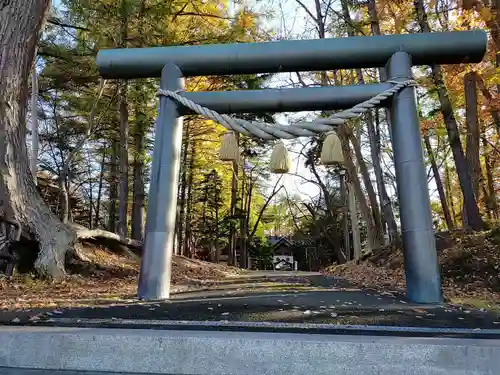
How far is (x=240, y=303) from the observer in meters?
3.42

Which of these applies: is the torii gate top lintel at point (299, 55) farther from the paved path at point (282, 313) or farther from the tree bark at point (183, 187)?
the tree bark at point (183, 187)

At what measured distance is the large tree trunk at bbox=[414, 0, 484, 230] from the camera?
7.48 meters

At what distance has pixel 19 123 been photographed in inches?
219

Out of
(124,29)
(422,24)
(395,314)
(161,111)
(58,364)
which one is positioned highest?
(124,29)

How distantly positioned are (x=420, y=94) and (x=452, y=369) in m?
10.4

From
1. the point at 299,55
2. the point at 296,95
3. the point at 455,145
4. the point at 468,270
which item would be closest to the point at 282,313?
the point at 296,95

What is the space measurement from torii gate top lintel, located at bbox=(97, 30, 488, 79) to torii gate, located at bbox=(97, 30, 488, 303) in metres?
0.01

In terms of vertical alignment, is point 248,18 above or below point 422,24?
above

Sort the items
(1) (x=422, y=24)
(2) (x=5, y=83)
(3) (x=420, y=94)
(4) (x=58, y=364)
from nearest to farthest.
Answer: (4) (x=58, y=364) → (2) (x=5, y=83) → (1) (x=422, y=24) → (3) (x=420, y=94)

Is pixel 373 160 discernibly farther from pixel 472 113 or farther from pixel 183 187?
pixel 183 187

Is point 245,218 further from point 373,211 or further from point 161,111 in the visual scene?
point 161,111

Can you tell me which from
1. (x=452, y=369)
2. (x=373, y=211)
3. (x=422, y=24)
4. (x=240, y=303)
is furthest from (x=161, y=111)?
(x=373, y=211)

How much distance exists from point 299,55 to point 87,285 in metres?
4.27

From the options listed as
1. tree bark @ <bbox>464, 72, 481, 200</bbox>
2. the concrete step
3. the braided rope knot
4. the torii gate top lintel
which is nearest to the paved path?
the concrete step
